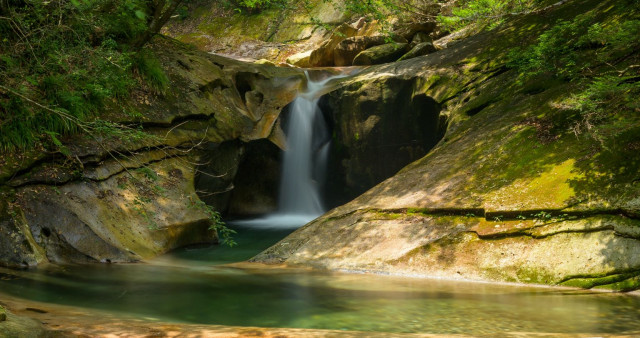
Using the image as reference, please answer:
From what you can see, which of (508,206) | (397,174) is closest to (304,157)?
(397,174)

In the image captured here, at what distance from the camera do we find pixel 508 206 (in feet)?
23.9

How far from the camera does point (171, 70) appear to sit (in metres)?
12.5

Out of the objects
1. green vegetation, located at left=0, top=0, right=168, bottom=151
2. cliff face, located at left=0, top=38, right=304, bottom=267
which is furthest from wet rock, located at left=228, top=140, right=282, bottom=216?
green vegetation, located at left=0, top=0, right=168, bottom=151

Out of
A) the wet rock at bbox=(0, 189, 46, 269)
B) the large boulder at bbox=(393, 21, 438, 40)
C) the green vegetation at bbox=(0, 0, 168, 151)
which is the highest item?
the large boulder at bbox=(393, 21, 438, 40)

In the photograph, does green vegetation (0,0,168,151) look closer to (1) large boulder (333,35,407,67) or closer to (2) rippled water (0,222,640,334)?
(2) rippled water (0,222,640,334)

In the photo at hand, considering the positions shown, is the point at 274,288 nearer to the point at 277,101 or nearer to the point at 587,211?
the point at 587,211

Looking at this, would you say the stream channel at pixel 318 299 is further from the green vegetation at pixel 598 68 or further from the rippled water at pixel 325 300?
the green vegetation at pixel 598 68

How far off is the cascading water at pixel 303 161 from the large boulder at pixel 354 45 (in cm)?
450

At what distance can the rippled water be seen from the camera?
4805mm

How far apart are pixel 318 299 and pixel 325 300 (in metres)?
0.11

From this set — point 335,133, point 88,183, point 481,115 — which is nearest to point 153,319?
point 88,183

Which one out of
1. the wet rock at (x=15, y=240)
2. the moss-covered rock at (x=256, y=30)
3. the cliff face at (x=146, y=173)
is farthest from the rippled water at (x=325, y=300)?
the moss-covered rock at (x=256, y=30)

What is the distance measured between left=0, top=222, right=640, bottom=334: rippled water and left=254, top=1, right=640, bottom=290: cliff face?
1.36ft

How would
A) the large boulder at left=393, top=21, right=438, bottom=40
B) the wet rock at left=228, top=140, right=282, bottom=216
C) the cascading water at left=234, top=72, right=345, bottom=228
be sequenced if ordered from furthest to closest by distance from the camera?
the large boulder at left=393, top=21, right=438, bottom=40
the wet rock at left=228, top=140, right=282, bottom=216
the cascading water at left=234, top=72, right=345, bottom=228
